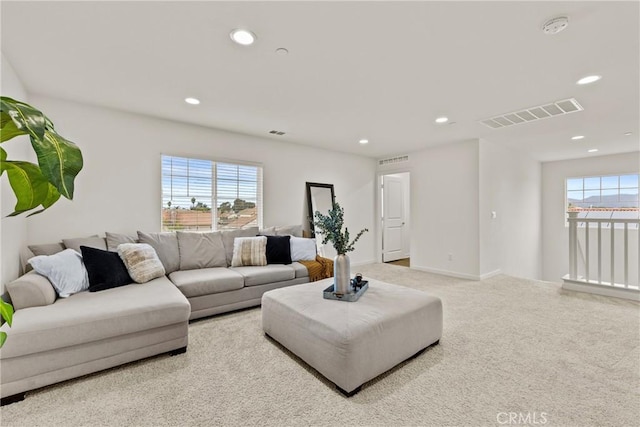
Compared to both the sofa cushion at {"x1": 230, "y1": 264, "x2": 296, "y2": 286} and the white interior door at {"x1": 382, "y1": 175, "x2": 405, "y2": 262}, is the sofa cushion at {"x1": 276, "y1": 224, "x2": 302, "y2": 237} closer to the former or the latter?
the sofa cushion at {"x1": 230, "y1": 264, "x2": 296, "y2": 286}

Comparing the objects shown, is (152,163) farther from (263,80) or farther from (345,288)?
(345,288)

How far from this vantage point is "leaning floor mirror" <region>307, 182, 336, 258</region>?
5.18 metres

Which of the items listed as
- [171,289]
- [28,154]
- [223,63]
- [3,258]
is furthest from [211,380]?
[28,154]

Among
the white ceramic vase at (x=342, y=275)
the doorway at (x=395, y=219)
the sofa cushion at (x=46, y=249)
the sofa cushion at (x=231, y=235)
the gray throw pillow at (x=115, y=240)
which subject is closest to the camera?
the white ceramic vase at (x=342, y=275)

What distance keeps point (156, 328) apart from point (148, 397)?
526 mm

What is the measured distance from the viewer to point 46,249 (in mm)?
2703

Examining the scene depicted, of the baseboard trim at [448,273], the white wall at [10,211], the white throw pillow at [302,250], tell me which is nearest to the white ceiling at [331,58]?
the white wall at [10,211]

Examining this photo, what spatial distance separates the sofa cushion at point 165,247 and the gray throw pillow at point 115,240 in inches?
5.1

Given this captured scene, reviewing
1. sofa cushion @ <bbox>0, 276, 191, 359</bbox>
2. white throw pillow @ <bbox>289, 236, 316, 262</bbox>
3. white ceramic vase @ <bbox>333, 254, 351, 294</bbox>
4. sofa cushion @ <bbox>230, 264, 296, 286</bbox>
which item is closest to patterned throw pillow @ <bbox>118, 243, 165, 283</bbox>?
sofa cushion @ <bbox>0, 276, 191, 359</bbox>

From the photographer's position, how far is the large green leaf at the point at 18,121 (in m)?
0.75

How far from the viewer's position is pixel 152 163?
12.0 feet

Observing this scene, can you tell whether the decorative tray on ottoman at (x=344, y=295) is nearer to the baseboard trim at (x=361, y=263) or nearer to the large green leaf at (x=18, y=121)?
the large green leaf at (x=18, y=121)

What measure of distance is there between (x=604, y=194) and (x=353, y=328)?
7573mm

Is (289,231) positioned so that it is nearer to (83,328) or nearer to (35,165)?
(83,328)
